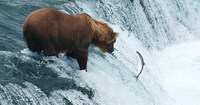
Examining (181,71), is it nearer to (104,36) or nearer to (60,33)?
(104,36)

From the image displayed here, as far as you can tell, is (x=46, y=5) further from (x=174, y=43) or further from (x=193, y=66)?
(x=174, y=43)

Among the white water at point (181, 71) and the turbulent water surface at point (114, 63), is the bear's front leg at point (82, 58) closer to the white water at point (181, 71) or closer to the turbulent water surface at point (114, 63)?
the turbulent water surface at point (114, 63)

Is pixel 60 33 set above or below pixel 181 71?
above

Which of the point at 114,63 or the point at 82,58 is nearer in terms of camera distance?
the point at 82,58

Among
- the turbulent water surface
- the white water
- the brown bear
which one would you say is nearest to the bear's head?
the brown bear

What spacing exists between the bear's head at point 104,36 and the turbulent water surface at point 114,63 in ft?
0.99

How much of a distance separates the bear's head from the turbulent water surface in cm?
30

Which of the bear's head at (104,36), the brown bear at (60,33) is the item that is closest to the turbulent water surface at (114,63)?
the brown bear at (60,33)

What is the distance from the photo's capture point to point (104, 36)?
391cm

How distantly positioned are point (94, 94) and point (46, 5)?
3.02 m

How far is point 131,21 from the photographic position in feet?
24.2

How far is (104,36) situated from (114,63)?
0.80 metres

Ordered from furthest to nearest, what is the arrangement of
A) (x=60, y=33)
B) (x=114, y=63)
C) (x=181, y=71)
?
(x=181, y=71) < (x=114, y=63) < (x=60, y=33)

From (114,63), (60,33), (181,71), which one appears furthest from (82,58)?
(181,71)
